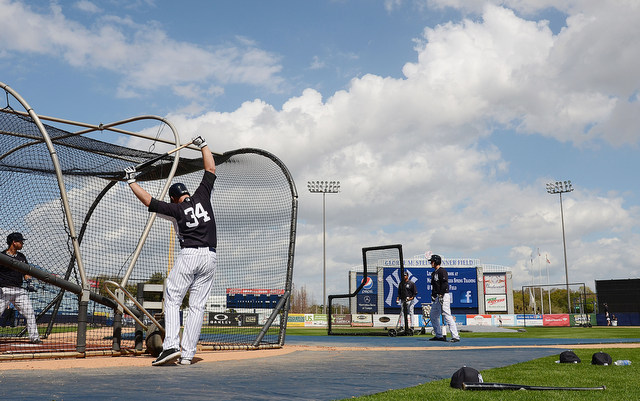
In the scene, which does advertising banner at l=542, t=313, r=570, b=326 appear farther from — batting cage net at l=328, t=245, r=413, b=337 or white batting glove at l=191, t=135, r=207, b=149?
white batting glove at l=191, t=135, r=207, b=149

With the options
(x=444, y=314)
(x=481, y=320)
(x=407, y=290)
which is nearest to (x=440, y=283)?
(x=444, y=314)

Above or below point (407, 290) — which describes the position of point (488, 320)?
below

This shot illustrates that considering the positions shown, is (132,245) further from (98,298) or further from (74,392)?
(74,392)

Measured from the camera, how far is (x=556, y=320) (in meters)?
42.3

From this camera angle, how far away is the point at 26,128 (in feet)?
29.8


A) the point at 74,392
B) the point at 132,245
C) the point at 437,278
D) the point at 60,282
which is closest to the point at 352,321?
the point at 437,278

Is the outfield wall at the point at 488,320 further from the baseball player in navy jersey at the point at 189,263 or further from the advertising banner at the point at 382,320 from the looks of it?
the baseball player in navy jersey at the point at 189,263

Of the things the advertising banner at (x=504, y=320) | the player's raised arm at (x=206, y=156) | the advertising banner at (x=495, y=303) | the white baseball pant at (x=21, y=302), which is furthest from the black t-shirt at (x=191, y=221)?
the advertising banner at (x=495, y=303)

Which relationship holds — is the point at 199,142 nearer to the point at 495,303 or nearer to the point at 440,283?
the point at 440,283

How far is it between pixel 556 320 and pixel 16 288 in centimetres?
4161

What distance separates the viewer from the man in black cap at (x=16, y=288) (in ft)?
28.3

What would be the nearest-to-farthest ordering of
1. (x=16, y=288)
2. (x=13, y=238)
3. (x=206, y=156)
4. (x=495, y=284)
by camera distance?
(x=206, y=156)
(x=13, y=238)
(x=16, y=288)
(x=495, y=284)

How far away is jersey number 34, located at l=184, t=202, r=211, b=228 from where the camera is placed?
6.69m

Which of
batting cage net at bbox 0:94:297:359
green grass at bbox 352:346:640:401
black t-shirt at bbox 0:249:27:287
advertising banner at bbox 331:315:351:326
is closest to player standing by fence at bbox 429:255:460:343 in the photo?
batting cage net at bbox 0:94:297:359
